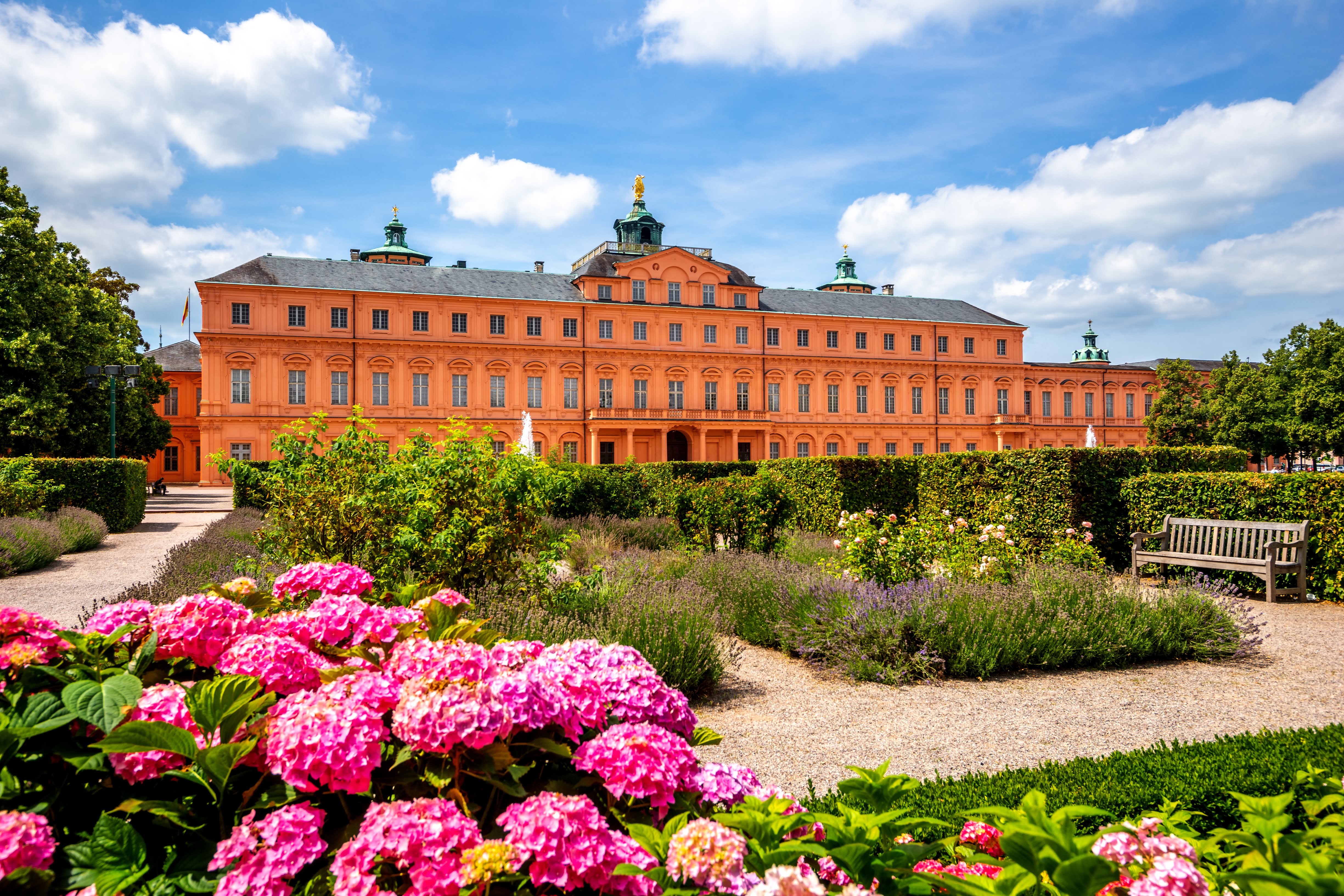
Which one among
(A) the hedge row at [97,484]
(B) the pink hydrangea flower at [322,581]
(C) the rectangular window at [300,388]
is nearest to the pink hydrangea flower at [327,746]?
(B) the pink hydrangea flower at [322,581]

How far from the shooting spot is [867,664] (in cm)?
557

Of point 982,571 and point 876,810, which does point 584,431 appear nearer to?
point 982,571

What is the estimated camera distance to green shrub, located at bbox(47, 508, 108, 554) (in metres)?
12.5

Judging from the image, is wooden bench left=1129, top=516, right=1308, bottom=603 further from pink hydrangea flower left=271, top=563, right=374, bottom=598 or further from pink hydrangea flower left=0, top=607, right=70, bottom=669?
pink hydrangea flower left=0, top=607, right=70, bottom=669


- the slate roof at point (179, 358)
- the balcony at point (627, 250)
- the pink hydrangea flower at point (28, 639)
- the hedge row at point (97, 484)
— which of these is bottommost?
the hedge row at point (97, 484)

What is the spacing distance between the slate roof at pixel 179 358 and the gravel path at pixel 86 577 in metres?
42.2

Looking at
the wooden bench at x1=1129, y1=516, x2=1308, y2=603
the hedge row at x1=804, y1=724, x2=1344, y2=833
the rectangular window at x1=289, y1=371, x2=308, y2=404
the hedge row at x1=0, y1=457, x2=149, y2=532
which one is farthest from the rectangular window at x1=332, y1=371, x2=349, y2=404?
the hedge row at x1=804, y1=724, x2=1344, y2=833

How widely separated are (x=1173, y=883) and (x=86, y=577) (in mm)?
12255

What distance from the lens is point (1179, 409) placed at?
4631cm

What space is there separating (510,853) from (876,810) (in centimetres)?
88

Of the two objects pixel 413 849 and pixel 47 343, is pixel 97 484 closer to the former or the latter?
pixel 47 343

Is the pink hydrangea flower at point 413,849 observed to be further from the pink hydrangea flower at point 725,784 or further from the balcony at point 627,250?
the balcony at point 627,250

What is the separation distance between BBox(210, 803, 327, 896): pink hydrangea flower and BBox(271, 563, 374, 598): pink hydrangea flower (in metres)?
1.24

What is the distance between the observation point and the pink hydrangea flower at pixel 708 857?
143 centimetres
